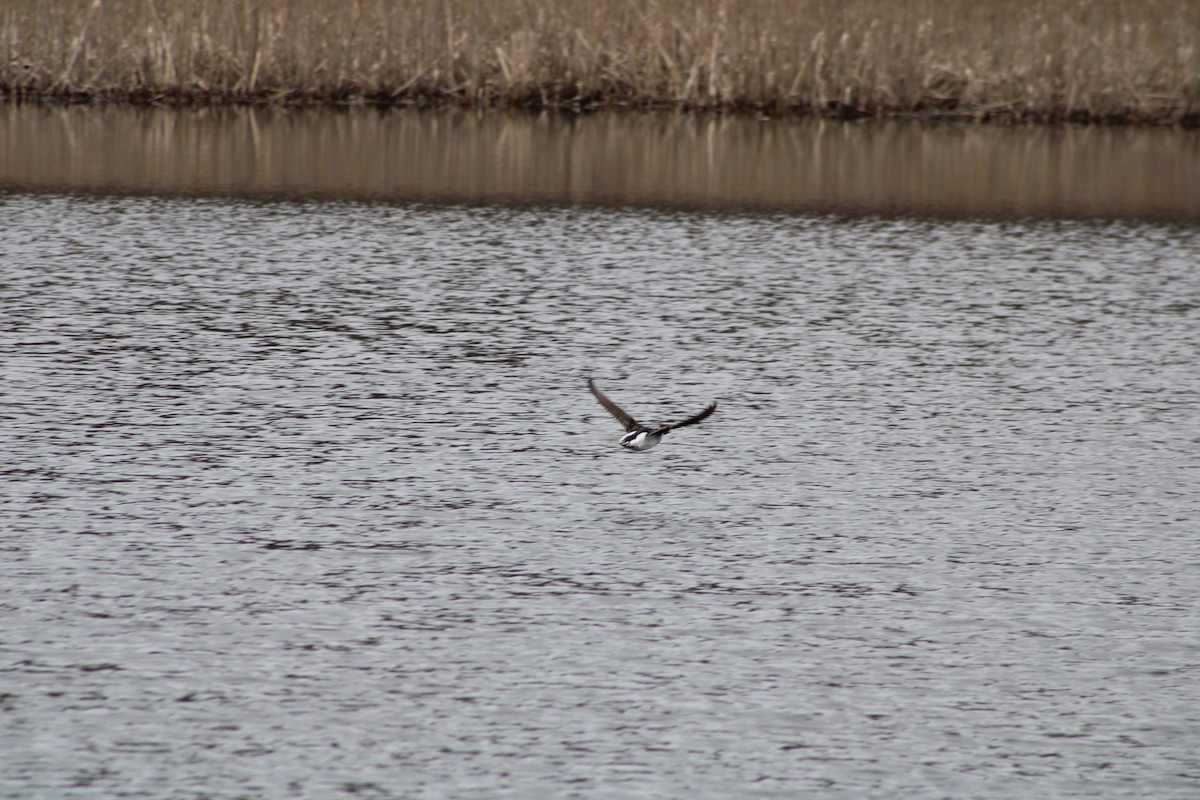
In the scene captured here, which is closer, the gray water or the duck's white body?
the gray water

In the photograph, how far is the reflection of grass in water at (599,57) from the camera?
69.0ft

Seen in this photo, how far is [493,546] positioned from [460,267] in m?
6.21

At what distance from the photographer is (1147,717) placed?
4.90 metres

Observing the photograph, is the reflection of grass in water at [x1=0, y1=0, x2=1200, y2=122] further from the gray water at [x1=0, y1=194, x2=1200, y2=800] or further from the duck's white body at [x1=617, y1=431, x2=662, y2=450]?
the duck's white body at [x1=617, y1=431, x2=662, y2=450]

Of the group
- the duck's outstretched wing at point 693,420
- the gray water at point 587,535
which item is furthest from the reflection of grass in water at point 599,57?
the duck's outstretched wing at point 693,420

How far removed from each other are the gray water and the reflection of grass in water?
30.8 feet

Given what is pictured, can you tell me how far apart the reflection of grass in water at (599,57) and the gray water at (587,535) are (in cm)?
937

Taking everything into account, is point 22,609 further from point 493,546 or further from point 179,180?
point 179,180

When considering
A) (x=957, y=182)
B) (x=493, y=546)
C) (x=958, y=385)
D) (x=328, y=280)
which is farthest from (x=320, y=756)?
(x=957, y=182)

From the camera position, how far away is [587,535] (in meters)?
6.41

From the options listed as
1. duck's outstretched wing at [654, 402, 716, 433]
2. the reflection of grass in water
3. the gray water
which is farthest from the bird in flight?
the reflection of grass in water

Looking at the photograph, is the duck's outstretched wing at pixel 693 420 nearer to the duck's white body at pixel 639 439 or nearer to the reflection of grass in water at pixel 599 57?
the duck's white body at pixel 639 439

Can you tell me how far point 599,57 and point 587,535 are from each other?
617 inches

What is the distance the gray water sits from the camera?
4.61 meters
